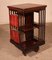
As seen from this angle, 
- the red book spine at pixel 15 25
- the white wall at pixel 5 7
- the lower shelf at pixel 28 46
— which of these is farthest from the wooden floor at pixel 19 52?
the white wall at pixel 5 7

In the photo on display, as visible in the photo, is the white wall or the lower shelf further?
the white wall

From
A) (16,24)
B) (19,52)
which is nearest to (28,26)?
(16,24)

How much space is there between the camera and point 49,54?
84.4 inches

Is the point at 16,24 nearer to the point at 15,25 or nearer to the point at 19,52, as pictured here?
the point at 15,25

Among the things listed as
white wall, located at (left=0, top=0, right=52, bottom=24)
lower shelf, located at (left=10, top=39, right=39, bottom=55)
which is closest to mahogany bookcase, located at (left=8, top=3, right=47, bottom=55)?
lower shelf, located at (left=10, top=39, right=39, bottom=55)

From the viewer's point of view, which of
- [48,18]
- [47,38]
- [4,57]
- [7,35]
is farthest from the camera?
[48,18]

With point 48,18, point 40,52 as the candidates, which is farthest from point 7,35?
point 48,18

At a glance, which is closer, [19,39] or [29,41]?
[19,39]

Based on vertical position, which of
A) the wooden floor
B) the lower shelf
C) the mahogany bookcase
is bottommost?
the wooden floor

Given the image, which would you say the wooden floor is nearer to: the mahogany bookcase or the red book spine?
the mahogany bookcase

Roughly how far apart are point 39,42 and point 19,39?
0.32 m

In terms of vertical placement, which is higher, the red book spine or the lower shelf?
the red book spine

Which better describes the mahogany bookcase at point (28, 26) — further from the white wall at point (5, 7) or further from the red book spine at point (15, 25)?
the white wall at point (5, 7)

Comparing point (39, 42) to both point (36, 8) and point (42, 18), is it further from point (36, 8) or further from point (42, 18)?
point (36, 8)
